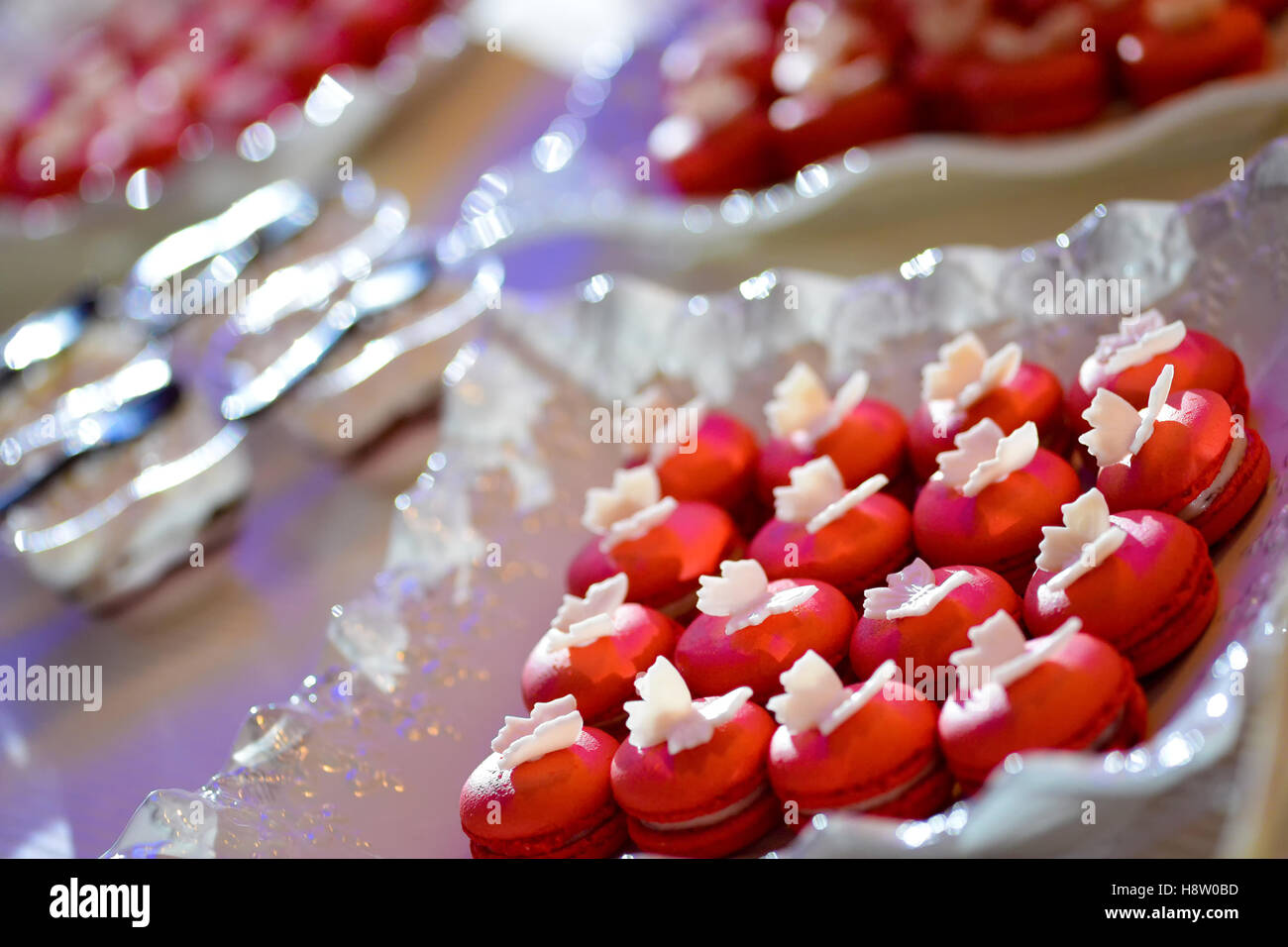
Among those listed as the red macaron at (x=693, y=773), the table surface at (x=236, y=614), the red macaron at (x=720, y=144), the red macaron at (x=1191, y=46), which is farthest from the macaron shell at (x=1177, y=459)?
the red macaron at (x=720, y=144)

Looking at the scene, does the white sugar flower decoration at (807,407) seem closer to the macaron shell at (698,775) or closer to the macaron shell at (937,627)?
the macaron shell at (937,627)

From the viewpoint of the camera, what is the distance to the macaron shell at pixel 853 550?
1110mm

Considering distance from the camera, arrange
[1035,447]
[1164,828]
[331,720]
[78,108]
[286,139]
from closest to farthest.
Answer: [1164,828]
[1035,447]
[331,720]
[286,139]
[78,108]

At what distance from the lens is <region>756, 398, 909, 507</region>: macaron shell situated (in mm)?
1211

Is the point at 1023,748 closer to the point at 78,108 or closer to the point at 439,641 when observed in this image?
the point at 439,641

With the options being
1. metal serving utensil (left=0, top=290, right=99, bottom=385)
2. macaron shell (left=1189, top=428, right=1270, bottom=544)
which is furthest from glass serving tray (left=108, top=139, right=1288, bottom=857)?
metal serving utensil (left=0, top=290, right=99, bottom=385)

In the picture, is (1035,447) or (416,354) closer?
(1035,447)

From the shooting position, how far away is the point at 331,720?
3.93 ft

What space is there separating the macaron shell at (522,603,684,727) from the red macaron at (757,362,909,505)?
0.23 metres

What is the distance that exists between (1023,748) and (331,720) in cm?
67

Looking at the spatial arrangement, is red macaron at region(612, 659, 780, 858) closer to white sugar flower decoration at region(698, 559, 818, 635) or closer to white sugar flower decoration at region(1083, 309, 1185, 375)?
white sugar flower decoration at region(698, 559, 818, 635)
